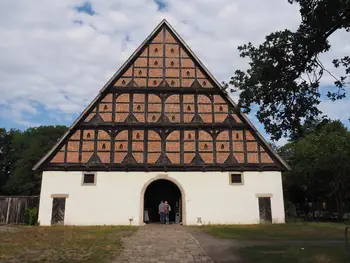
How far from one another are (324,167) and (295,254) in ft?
56.7

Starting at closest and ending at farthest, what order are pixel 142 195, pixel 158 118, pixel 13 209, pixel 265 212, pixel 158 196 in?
pixel 142 195
pixel 265 212
pixel 13 209
pixel 158 118
pixel 158 196

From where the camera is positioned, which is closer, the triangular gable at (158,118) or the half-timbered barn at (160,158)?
the half-timbered barn at (160,158)

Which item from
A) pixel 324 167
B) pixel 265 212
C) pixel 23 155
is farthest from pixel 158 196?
pixel 23 155

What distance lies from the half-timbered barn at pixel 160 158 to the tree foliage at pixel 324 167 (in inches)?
216

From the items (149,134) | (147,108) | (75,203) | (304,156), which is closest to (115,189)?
(75,203)

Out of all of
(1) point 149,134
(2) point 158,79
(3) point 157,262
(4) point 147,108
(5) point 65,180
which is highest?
(2) point 158,79

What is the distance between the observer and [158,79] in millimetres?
21562

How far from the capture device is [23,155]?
53156 millimetres

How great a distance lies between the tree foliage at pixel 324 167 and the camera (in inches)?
955

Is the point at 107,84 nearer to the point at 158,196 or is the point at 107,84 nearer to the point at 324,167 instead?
the point at 158,196

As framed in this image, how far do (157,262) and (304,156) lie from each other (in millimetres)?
22336

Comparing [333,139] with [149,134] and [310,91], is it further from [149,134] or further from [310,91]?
[310,91]

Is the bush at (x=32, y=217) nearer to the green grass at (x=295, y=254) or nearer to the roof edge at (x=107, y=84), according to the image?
the roof edge at (x=107, y=84)

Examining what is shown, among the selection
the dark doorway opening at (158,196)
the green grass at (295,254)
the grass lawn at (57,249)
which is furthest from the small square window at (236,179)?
the grass lawn at (57,249)
